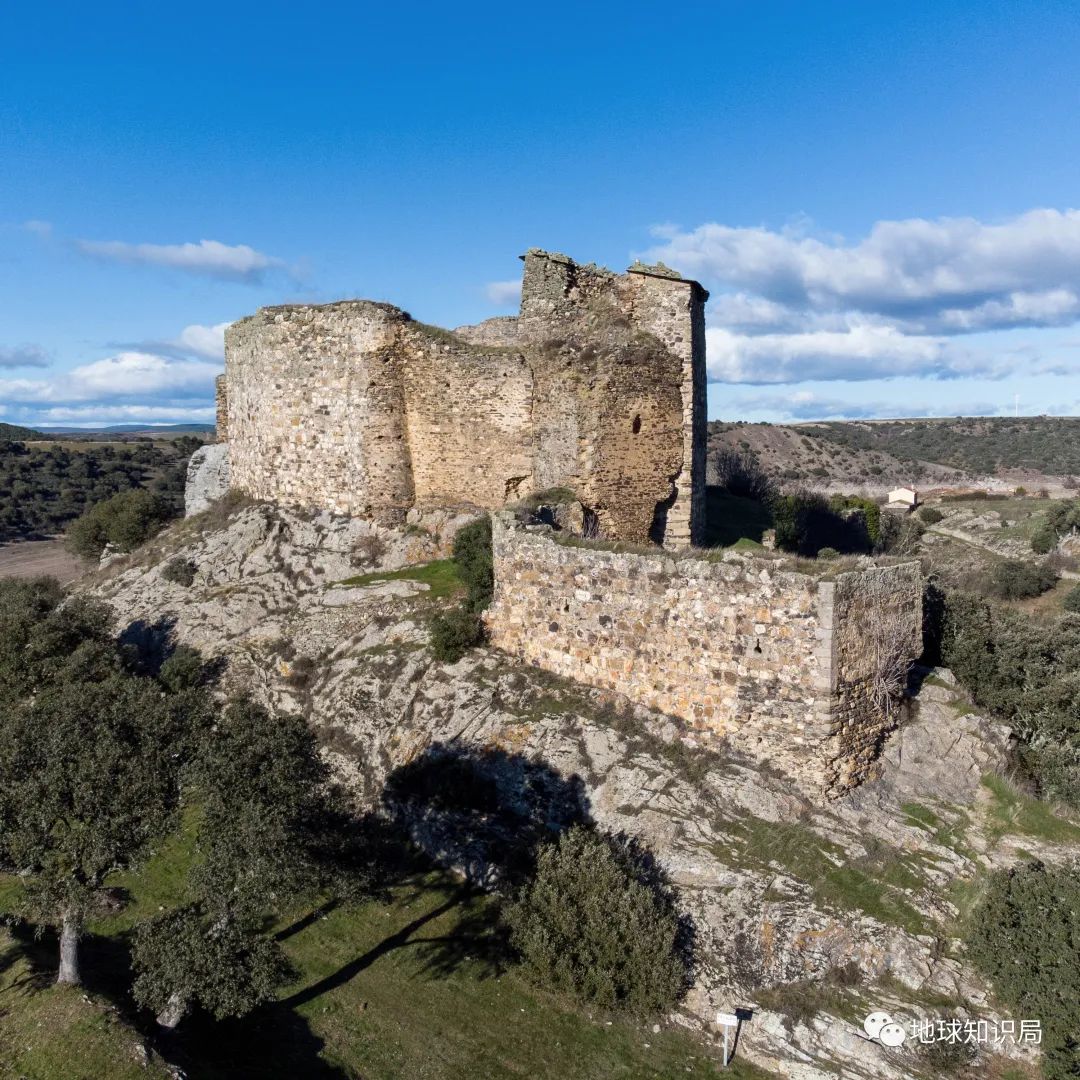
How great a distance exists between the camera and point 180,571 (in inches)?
864

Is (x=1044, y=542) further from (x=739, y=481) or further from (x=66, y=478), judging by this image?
(x=66, y=478)

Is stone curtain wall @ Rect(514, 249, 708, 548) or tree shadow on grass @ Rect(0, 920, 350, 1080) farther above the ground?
stone curtain wall @ Rect(514, 249, 708, 548)

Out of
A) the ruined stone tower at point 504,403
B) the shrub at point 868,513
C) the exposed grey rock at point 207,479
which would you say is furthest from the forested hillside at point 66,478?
the shrub at point 868,513

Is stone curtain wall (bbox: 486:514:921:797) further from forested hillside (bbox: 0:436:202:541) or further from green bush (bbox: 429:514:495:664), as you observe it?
forested hillside (bbox: 0:436:202:541)

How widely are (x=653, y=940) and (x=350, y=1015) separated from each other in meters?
4.18

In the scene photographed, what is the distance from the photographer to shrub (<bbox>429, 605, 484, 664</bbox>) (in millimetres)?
15938

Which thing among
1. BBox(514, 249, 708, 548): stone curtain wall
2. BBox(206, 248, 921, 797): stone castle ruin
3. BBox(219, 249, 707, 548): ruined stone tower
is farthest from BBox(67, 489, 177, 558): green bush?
BBox(514, 249, 708, 548): stone curtain wall

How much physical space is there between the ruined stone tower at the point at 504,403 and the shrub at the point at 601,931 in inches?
349

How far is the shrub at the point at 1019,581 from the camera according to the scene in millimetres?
34406

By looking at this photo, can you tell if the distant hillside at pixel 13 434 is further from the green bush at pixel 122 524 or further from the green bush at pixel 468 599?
the green bush at pixel 468 599

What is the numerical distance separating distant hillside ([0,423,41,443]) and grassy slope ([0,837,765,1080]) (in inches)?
3721

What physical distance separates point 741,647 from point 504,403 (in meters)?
9.98

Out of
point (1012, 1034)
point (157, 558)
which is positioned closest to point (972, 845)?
point (1012, 1034)

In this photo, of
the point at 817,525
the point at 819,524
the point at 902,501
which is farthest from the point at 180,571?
the point at 902,501
